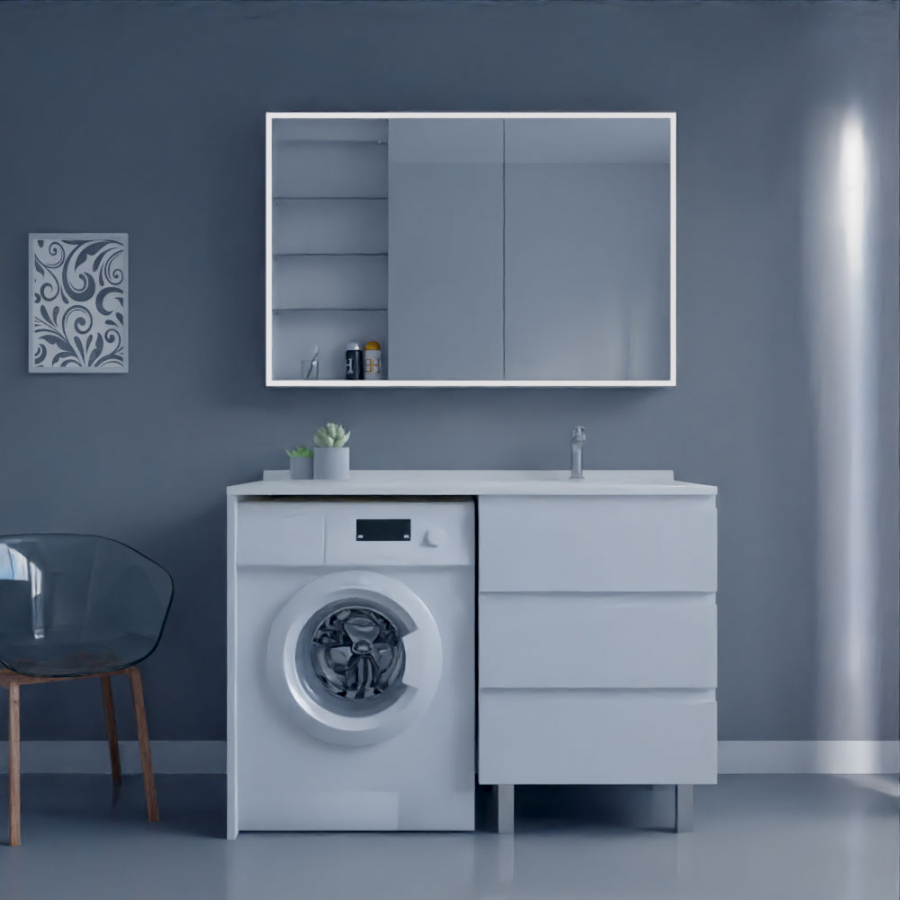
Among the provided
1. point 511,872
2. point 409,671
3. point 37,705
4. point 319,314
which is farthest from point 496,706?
point 37,705

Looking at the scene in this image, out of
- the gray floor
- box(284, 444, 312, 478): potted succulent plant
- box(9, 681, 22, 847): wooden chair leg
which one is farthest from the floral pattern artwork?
the gray floor

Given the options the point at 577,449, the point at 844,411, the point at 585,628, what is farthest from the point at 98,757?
the point at 844,411

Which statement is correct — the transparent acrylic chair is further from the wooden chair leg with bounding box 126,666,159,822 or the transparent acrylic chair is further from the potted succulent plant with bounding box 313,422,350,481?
the potted succulent plant with bounding box 313,422,350,481

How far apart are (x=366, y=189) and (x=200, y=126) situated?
0.56 metres

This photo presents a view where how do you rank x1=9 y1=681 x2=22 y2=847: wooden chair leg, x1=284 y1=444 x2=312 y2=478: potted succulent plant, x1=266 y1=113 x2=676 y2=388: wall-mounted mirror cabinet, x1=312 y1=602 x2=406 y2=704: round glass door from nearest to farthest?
1. x1=9 y1=681 x2=22 y2=847: wooden chair leg
2. x1=312 y1=602 x2=406 y2=704: round glass door
3. x1=284 y1=444 x2=312 y2=478: potted succulent plant
4. x1=266 y1=113 x2=676 y2=388: wall-mounted mirror cabinet

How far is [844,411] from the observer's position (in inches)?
110

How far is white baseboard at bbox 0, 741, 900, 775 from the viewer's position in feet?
9.10

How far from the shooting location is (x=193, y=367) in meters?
2.79

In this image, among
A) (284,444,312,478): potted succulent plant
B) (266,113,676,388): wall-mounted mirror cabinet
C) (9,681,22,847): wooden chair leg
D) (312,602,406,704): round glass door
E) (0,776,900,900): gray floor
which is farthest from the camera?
(266,113,676,388): wall-mounted mirror cabinet

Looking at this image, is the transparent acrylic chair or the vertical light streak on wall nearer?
the transparent acrylic chair

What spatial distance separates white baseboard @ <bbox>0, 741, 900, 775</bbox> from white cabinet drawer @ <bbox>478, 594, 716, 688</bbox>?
28.2 inches

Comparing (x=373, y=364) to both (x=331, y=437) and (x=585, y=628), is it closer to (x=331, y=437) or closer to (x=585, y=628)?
(x=331, y=437)

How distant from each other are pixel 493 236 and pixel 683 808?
1696mm

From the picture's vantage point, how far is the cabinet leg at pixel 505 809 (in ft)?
7.47
